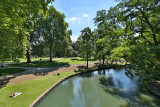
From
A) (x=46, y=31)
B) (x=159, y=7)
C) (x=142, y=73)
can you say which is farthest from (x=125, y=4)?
(x=46, y=31)

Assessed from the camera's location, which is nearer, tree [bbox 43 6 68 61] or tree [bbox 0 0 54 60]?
tree [bbox 0 0 54 60]

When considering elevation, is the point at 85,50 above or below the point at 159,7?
below

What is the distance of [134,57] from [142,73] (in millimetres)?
1474

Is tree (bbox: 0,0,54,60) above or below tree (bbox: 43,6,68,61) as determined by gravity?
below

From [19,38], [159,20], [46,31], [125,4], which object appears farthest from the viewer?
[46,31]

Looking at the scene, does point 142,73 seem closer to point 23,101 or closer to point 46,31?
point 23,101

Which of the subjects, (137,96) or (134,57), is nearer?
(134,57)

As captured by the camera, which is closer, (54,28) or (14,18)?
(14,18)

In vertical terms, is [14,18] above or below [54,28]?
below

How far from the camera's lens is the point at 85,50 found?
65.5 feet

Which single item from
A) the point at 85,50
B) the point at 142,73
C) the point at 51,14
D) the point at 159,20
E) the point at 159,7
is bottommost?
the point at 142,73

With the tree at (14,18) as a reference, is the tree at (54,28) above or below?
above

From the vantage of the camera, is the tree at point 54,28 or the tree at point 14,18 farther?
the tree at point 54,28

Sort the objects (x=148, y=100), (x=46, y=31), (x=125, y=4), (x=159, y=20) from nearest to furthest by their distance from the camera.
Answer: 1. (x=148, y=100)
2. (x=159, y=20)
3. (x=125, y=4)
4. (x=46, y=31)
